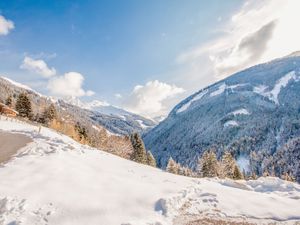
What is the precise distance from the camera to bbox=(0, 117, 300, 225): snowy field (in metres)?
15.9

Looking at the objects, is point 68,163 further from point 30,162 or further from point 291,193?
point 291,193

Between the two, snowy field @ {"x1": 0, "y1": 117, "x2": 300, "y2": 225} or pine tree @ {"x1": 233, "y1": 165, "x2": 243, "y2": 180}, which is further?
pine tree @ {"x1": 233, "y1": 165, "x2": 243, "y2": 180}

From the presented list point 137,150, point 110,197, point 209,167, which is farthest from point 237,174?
point 110,197

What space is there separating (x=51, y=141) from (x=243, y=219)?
22192 millimetres

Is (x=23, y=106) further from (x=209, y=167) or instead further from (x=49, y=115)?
(x=209, y=167)

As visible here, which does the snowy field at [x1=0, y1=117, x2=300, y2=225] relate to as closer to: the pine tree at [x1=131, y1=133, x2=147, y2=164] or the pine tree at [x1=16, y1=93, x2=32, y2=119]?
the pine tree at [x1=131, y1=133, x2=147, y2=164]

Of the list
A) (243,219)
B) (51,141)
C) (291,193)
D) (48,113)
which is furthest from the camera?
(48,113)

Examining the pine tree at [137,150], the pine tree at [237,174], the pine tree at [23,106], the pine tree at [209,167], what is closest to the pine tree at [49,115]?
the pine tree at [23,106]

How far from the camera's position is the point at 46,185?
1909 cm

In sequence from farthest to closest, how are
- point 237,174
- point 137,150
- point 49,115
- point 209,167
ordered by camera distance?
point 49,115, point 137,150, point 209,167, point 237,174

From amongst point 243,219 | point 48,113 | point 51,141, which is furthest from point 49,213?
point 48,113

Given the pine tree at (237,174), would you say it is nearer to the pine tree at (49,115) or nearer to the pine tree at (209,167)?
the pine tree at (209,167)

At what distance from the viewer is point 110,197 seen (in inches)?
734

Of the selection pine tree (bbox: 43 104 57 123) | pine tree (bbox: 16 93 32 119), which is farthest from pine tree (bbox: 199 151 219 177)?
pine tree (bbox: 16 93 32 119)
